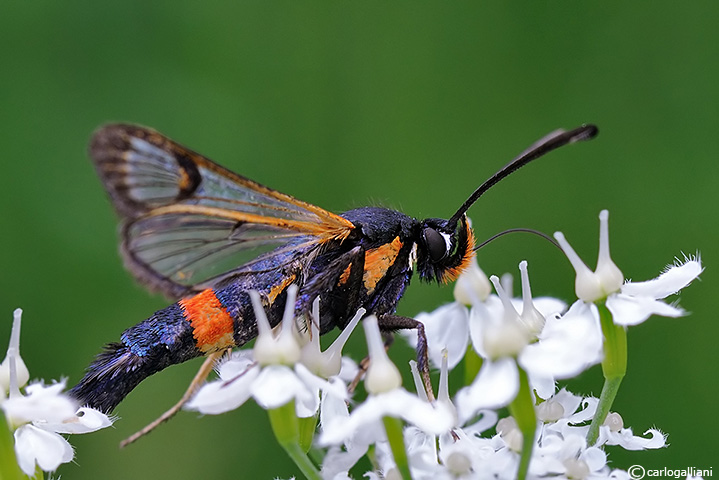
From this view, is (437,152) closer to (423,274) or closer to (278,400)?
(423,274)

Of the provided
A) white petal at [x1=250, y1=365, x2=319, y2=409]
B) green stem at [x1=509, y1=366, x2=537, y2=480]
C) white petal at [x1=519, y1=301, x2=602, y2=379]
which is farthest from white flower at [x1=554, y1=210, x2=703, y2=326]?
white petal at [x1=250, y1=365, x2=319, y2=409]

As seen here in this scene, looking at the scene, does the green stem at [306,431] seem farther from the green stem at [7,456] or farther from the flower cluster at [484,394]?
the green stem at [7,456]

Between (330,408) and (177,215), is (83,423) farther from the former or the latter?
(177,215)

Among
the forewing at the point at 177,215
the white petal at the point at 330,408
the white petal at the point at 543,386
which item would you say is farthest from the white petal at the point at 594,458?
the forewing at the point at 177,215

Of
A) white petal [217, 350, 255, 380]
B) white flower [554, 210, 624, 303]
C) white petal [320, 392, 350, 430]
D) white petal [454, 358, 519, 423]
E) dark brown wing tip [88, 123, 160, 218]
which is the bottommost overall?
white petal [320, 392, 350, 430]

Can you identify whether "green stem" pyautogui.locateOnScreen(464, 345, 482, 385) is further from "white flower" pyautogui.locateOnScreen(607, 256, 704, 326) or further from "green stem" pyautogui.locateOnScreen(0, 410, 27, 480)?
"green stem" pyautogui.locateOnScreen(0, 410, 27, 480)

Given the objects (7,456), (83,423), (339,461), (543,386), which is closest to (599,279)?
(543,386)
